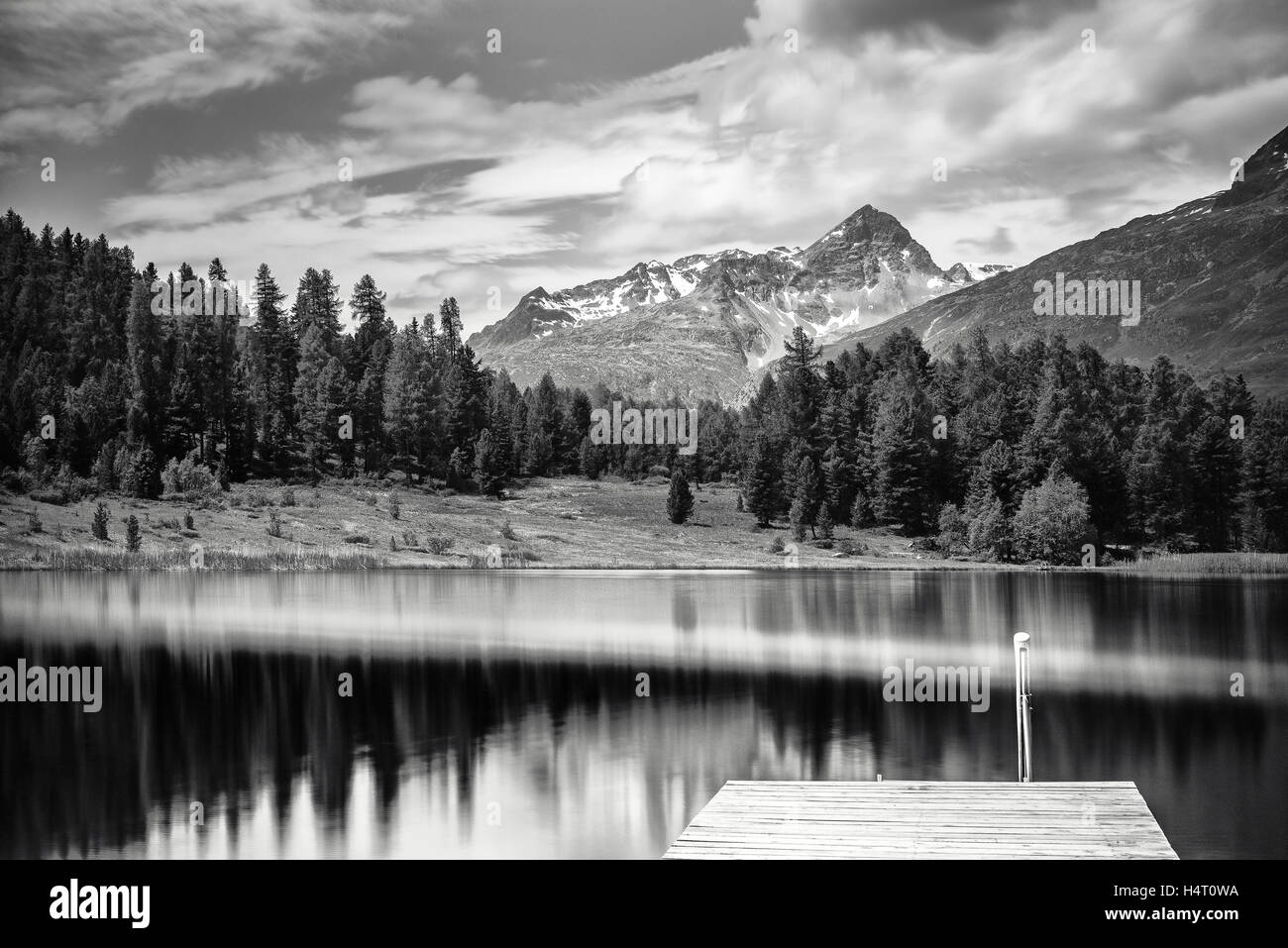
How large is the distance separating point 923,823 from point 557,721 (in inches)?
583

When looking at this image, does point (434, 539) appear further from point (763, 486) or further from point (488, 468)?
point (763, 486)

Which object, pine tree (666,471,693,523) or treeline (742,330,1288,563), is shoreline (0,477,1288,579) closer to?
pine tree (666,471,693,523)

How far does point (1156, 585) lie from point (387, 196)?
196 ft

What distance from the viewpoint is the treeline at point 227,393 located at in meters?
102

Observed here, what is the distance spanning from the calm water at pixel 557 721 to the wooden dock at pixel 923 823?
222 centimetres

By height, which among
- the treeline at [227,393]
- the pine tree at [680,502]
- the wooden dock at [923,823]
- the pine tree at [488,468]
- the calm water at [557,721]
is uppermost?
the treeline at [227,393]

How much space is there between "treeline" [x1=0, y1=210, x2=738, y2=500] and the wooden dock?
85.7 m

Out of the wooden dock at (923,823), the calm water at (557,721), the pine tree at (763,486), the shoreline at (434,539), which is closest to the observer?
the wooden dock at (923,823)

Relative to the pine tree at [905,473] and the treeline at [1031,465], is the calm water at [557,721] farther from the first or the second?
the pine tree at [905,473]

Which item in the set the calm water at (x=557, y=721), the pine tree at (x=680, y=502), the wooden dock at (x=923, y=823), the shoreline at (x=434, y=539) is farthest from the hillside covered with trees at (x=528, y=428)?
the wooden dock at (x=923, y=823)

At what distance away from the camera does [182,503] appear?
95.4 m

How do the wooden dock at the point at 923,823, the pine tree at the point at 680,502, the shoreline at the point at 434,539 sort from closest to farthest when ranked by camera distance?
1. the wooden dock at the point at 923,823
2. the shoreline at the point at 434,539
3. the pine tree at the point at 680,502

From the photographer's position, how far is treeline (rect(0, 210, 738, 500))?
102m

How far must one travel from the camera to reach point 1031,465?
108m
